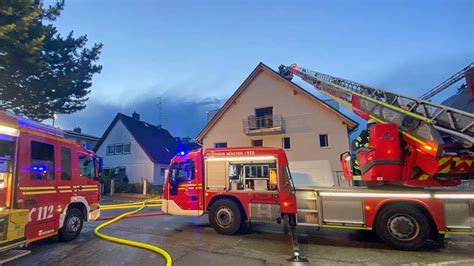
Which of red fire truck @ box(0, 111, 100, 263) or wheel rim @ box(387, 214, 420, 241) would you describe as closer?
red fire truck @ box(0, 111, 100, 263)

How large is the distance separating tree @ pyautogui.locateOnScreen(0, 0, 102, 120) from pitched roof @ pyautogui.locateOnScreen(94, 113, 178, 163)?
41.7ft

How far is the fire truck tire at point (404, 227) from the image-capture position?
6598 millimetres

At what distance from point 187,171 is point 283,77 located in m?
14.8

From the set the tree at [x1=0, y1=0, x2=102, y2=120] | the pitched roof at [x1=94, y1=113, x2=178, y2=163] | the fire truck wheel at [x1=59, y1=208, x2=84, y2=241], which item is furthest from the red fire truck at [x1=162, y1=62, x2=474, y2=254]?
the pitched roof at [x1=94, y1=113, x2=178, y2=163]

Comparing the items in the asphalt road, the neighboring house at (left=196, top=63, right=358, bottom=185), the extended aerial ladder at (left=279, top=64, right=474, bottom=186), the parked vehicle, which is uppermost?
the neighboring house at (left=196, top=63, right=358, bottom=185)

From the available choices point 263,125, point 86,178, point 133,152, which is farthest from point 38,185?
point 133,152

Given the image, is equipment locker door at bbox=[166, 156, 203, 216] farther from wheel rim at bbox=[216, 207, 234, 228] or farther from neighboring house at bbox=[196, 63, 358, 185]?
neighboring house at bbox=[196, 63, 358, 185]

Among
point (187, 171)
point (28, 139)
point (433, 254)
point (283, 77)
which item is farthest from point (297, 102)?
point (28, 139)

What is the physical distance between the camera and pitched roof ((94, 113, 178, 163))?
28.8 metres

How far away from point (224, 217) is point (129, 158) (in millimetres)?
23634

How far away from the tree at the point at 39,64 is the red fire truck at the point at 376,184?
28.8 ft

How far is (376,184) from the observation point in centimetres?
760

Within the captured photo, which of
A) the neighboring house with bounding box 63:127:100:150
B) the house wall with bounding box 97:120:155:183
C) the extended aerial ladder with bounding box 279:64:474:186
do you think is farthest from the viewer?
the neighboring house with bounding box 63:127:100:150

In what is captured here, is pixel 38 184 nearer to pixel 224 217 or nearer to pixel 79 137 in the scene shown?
pixel 224 217
